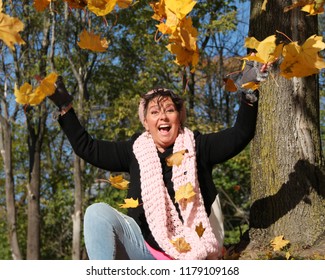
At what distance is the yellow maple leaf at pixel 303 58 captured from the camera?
2.87 meters

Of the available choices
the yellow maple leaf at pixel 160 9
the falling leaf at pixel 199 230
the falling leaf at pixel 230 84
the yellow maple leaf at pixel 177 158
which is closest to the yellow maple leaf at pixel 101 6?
the yellow maple leaf at pixel 160 9

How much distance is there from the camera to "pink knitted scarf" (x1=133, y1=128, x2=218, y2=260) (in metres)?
3.15

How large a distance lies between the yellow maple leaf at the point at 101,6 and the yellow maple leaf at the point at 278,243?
1.76 m

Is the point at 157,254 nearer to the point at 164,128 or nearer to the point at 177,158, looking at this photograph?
the point at 177,158

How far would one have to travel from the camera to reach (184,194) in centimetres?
319

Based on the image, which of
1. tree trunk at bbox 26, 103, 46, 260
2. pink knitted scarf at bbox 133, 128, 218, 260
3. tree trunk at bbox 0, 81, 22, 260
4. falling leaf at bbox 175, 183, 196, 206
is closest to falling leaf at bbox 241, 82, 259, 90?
pink knitted scarf at bbox 133, 128, 218, 260

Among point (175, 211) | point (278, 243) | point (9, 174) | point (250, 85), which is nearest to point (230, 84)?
point (250, 85)

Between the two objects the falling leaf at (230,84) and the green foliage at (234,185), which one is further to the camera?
the green foliage at (234,185)

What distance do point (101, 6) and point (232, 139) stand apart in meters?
0.96

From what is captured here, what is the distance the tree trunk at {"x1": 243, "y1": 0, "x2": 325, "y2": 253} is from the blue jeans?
44.2 inches

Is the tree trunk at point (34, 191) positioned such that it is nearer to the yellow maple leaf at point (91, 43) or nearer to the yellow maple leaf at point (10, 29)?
the yellow maple leaf at point (91, 43)

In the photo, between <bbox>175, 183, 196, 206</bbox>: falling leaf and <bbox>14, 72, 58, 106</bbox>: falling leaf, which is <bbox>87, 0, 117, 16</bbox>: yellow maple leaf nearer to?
<bbox>14, 72, 58, 106</bbox>: falling leaf

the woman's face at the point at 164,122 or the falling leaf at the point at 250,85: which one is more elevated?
the falling leaf at the point at 250,85

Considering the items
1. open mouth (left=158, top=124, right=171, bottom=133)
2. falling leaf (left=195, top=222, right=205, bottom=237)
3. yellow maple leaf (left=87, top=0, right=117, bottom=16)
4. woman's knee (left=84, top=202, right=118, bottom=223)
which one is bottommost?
falling leaf (left=195, top=222, right=205, bottom=237)
